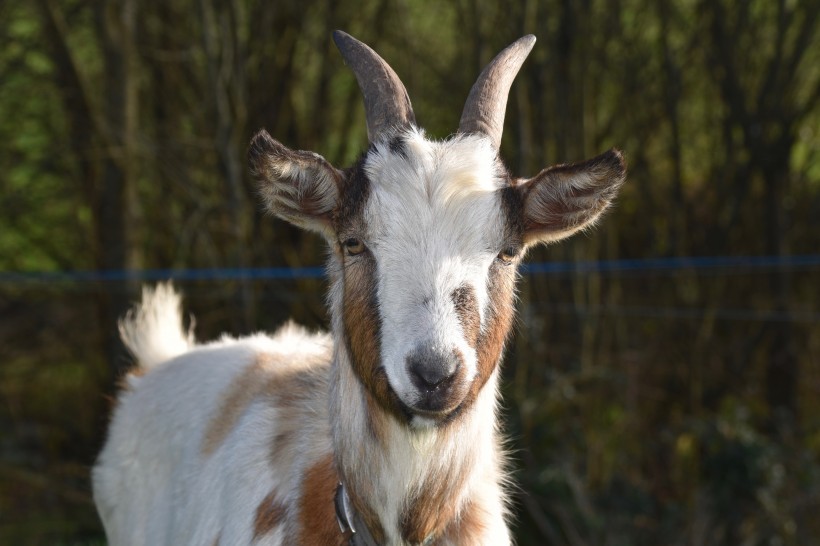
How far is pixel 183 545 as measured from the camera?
12.8ft

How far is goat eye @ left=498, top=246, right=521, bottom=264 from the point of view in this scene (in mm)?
3281

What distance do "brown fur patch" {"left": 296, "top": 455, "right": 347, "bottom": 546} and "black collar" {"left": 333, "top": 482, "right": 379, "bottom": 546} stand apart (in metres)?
0.03

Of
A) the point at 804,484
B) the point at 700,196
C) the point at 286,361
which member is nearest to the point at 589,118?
the point at 700,196

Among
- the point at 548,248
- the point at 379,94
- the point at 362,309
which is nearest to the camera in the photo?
the point at 362,309

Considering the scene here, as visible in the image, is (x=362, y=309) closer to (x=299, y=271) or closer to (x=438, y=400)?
(x=438, y=400)

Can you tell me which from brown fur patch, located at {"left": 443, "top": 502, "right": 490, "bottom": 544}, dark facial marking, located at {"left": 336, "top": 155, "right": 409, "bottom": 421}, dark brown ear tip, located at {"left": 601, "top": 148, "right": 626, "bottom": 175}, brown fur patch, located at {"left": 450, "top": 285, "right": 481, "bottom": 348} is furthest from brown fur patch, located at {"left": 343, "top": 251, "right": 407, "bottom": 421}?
dark brown ear tip, located at {"left": 601, "top": 148, "right": 626, "bottom": 175}

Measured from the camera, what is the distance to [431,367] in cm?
284

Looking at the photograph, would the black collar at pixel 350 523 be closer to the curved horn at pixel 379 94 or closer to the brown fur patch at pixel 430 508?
the brown fur patch at pixel 430 508

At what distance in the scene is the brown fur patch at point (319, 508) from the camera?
10.7 ft

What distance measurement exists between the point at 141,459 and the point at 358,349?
5.36 ft

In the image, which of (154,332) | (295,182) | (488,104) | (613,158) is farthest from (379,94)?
(154,332)

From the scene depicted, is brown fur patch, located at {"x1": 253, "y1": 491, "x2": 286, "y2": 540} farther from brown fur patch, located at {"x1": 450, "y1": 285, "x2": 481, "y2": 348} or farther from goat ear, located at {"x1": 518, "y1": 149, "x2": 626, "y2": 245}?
goat ear, located at {"x1": 518, "y1": 149, "x2": 626, "y2": 245}

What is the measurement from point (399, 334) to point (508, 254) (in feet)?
1.72

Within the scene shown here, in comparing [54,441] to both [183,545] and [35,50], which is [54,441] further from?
[183,545]
